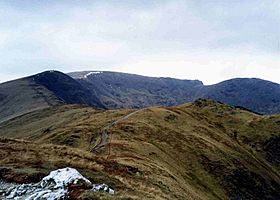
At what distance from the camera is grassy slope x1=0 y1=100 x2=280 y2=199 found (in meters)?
41.3

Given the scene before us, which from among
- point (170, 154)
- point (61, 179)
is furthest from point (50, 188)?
point (170, 154)

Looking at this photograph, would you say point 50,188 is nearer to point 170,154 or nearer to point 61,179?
point 61,179

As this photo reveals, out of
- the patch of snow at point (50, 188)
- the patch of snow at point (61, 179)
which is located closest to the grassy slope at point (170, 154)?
the patch of snow at point (50, 188)

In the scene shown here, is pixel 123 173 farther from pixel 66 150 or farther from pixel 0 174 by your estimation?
pixel 0 174

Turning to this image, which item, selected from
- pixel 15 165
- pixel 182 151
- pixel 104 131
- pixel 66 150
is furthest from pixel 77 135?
pixel 15 165

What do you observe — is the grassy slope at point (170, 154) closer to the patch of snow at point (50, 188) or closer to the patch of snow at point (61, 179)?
the patch of snow at point (50, 188)

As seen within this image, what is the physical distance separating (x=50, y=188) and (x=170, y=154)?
64.4 m

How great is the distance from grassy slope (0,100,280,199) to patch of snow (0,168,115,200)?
1854 millimetres

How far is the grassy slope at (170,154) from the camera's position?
1625 inches

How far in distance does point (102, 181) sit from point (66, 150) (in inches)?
555

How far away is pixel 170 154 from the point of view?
93.6 meters

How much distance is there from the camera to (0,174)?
36906 mm

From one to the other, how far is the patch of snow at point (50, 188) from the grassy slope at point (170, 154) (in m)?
1.85

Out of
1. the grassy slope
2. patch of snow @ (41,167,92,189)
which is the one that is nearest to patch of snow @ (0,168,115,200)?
patch of snow @ (41,167,92,189)
